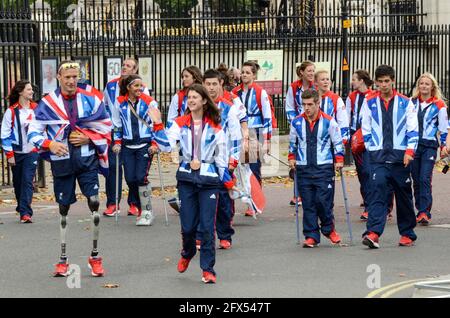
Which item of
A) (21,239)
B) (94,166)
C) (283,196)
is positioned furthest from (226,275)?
(283,196)

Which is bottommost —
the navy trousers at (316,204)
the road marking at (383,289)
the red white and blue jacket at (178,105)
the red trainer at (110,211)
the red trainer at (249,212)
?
the red trainer at (249,212)

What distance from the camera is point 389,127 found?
1348cm

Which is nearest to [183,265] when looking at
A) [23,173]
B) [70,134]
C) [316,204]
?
[70,134]

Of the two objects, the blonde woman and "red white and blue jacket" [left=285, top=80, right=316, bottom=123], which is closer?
the blonde woman

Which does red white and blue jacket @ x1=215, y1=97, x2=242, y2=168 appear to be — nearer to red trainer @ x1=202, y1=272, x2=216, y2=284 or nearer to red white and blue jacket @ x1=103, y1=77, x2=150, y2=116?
red trainer @ x1=202, y1=272, x2=216, y2=284

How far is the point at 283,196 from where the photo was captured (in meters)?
18.8

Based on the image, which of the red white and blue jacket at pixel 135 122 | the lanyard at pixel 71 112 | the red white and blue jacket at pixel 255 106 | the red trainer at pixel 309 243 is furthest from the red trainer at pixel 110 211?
the lanyard at pixel 71 112

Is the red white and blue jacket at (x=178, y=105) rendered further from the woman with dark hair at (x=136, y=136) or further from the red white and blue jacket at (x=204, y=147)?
the red white and blue jacket at (x=204, y=147)

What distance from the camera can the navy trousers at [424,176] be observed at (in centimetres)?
1543

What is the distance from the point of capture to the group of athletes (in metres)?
11.3

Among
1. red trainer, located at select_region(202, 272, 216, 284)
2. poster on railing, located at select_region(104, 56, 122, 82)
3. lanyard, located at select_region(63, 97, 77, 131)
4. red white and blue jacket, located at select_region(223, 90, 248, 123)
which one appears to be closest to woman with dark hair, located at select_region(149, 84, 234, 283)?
red trainer, located at select_region(202, 272, 216, 284)

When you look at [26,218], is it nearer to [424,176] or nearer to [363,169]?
[363,169]

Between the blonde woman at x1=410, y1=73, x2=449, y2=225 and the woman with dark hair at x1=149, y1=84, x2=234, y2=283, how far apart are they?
15.5 feet

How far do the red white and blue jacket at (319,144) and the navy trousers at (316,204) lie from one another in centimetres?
12
